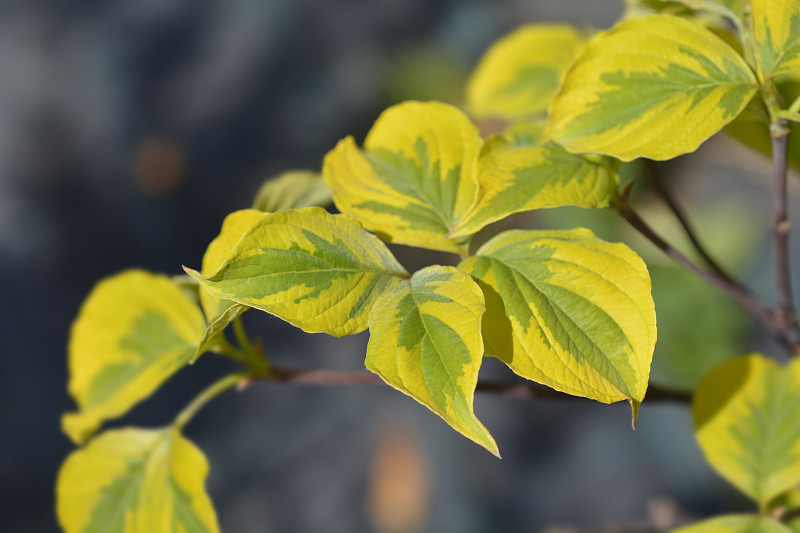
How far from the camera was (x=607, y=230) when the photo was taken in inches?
77.8

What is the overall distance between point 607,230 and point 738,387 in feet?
4.85

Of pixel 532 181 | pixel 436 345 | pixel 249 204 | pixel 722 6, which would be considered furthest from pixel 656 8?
pixel 249 204

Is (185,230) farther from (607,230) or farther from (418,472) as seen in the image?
(607,230)

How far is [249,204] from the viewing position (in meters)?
2.31

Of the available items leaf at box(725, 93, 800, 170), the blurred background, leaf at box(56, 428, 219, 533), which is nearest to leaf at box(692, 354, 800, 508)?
leaf at box(725, 93, 800, 170)

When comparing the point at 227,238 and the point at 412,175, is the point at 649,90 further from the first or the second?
the point at 227,238

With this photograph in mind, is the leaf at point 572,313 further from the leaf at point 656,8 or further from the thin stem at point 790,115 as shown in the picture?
the leaf at point 656,8

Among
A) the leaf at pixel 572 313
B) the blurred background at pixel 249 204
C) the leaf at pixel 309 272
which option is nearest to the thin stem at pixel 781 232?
the leaf at pixel 572 313

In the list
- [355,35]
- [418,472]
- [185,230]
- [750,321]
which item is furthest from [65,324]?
[750,321]

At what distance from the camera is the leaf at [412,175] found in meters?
0.44

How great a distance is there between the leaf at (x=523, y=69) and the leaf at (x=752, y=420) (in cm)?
29

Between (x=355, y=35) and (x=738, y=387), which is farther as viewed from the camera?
(x=355, y=35)

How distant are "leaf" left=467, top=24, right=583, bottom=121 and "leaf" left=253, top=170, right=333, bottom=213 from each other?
21 centimetres

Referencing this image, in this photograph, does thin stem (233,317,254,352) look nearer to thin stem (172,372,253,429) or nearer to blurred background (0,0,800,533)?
thin stem (172,372,253,429)
